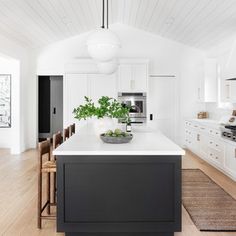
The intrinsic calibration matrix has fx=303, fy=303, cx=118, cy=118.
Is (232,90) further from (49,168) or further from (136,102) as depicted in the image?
(49,168)

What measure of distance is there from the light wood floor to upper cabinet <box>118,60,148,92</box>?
7.10ft

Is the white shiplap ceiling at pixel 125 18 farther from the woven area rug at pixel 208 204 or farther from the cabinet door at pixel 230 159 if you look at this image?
the woven area rug at pixel 208 204

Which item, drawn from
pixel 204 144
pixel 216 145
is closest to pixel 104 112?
pixel 216 145

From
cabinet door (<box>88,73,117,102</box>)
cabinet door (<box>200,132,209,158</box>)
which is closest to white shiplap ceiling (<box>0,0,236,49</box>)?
cabinet door (<box>88,73,117,102</box>)

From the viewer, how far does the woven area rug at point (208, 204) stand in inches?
129

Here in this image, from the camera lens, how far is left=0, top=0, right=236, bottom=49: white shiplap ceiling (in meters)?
5.25

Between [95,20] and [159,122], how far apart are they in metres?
3.19

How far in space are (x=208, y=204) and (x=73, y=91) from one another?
4.93 meters

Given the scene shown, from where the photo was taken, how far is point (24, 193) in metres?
4.39

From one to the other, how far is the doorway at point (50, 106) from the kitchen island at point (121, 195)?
7.06 m

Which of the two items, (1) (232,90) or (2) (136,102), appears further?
(2) (136,102)

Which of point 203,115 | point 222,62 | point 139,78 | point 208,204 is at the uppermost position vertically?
point 222,62

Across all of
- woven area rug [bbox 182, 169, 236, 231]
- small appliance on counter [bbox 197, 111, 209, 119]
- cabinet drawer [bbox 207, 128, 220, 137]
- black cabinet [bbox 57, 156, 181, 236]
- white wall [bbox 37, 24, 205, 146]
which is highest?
white wall [bbox 37, 24, 205, 146]

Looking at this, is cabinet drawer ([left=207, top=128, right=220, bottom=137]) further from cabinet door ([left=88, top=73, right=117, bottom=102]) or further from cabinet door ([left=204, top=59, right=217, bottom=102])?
cabinet door ([left=88, top=73, right=117, bottom=102])
